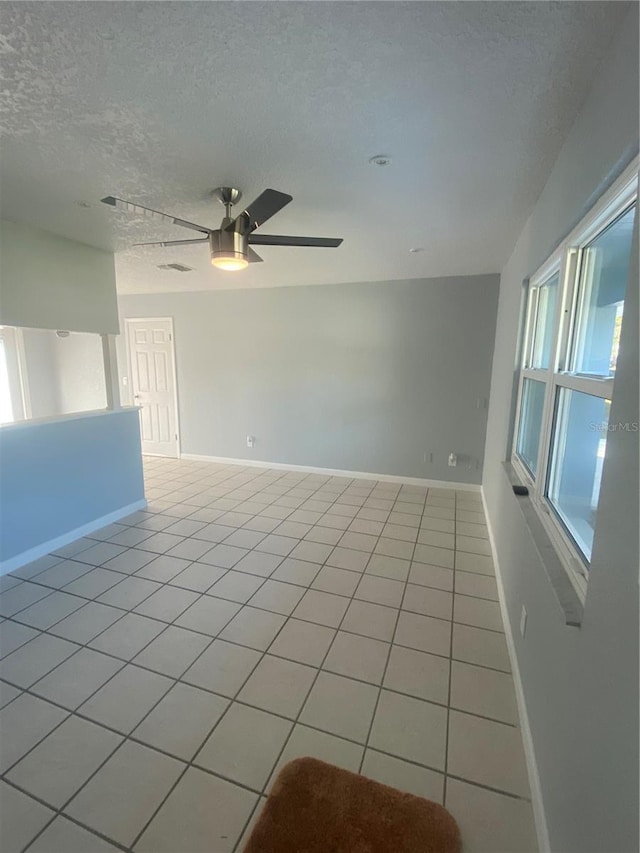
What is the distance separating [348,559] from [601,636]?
210 centimetres

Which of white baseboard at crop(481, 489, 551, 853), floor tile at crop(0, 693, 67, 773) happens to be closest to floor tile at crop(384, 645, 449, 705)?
white baseboard at crop(481, 489, 551, 853)

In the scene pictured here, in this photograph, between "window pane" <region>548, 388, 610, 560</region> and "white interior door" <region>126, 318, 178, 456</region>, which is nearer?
"window pane" <region>548, 388, 610, 560</region>

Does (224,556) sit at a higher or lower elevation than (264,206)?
lower

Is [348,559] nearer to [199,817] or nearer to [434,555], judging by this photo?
[434,555]

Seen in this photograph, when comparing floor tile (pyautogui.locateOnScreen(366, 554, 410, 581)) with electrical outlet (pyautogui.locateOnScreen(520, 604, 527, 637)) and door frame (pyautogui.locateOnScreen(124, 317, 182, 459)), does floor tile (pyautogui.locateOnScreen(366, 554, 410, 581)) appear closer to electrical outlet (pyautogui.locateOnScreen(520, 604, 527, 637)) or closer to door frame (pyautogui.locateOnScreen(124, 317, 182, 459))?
electrical outlet (pyautogui.locateOnScreen(520, 604, 527, 637))

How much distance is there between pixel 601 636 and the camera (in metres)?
0.90

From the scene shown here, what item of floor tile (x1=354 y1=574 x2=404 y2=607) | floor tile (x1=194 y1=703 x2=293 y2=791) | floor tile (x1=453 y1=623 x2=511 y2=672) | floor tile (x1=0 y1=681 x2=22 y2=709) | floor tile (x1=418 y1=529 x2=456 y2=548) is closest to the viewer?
floor tile (x1=194 y1=703 x2=293 y2=791)

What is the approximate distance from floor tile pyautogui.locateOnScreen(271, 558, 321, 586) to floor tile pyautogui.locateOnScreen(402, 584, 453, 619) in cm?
66

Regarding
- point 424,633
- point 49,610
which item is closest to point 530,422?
point 424,633

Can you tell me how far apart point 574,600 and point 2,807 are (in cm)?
202

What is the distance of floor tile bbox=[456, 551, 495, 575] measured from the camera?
8.99 feet

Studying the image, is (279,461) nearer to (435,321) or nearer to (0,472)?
(435,321)

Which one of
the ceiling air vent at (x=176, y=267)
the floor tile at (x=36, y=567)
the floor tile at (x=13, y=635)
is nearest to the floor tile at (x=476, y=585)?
the floor tile at (x=13, y=635)

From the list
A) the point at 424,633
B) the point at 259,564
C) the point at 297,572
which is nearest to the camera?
the point at 424,633
